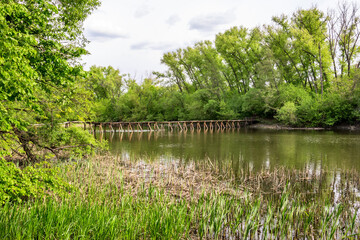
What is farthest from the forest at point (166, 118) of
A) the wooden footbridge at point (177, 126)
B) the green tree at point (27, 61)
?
the wooden footbridge at point (177, 126)

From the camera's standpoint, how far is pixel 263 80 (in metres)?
43.9

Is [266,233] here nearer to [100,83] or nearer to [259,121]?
[259,121]

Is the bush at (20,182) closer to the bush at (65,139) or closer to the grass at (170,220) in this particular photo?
the grass at (170,220)

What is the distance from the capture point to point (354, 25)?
41156mm

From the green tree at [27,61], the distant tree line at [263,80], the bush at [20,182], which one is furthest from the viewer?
the distant tree line at [263,80]

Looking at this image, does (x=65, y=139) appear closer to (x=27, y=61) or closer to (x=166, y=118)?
(x=27, y=61)

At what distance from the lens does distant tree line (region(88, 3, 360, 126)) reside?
39.1 m

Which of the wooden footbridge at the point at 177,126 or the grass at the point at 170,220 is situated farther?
the wooden footbridge at the point at 177,126

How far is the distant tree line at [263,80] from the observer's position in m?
39.1

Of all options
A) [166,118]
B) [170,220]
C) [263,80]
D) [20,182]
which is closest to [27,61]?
[20,182]

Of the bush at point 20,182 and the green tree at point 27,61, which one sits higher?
the green tree at point 27,61

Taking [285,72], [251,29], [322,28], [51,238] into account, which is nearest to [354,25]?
[322,28]

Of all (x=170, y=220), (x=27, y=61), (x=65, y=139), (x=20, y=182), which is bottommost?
(x=170, y=220)

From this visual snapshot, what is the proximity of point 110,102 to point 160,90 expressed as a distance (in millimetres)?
12010
